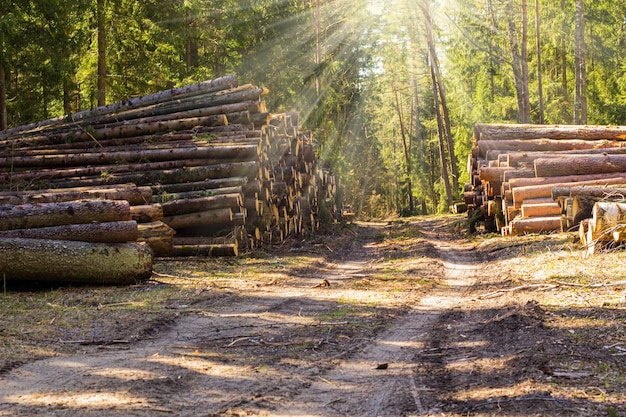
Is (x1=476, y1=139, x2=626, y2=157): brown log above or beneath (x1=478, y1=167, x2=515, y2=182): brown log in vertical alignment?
above

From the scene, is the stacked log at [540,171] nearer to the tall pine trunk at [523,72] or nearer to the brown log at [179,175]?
the brown log at [179,175]

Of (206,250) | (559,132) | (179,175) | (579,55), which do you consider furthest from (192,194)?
(579,55)

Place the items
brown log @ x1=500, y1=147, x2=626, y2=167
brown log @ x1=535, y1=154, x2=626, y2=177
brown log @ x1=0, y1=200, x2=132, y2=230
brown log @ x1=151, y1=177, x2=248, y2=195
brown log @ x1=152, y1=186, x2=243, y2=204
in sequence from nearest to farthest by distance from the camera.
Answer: brown log @ x1=0, y1=200, x2=132, y2=230 < brown log @ x1=152, y1=186, x2=243, y2=204 < brown log @ x1=151, y1=177, x2=248, y2=195 < brown log @ x1=535, y1=154, x2=626, y2=177 < brown log @ x1=500, y1=147, x2=626, y2=167

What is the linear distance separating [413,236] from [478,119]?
26.4m

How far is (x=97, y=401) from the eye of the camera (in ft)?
14.4

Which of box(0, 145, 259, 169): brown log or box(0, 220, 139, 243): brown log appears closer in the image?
box(0, 220, 139, 243): brown log

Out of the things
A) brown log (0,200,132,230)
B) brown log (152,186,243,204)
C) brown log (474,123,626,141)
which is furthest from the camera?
brown log (474,123,626,141)

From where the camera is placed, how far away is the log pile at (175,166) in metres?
13.8

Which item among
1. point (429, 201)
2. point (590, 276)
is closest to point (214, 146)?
point (590, 276)

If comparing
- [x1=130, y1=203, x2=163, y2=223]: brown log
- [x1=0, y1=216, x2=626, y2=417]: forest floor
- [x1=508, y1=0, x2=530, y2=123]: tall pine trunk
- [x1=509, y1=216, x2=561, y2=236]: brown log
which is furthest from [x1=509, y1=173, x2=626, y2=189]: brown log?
[x1=508, y1=0, x2=530, y2=123]: tall pine trunk

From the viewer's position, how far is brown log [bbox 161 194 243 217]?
14836 mm

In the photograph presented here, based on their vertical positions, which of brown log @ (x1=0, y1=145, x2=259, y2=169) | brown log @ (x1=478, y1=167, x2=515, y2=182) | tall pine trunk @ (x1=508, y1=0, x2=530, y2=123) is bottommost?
brown log @ (x1=478, y1=167, x2=515, y2=182)

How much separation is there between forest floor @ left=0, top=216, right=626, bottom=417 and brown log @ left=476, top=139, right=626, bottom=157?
7435 millimetres

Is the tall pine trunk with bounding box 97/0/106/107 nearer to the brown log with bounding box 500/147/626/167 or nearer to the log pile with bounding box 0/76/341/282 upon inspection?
the log pile with bounding box 0/76/341/282
